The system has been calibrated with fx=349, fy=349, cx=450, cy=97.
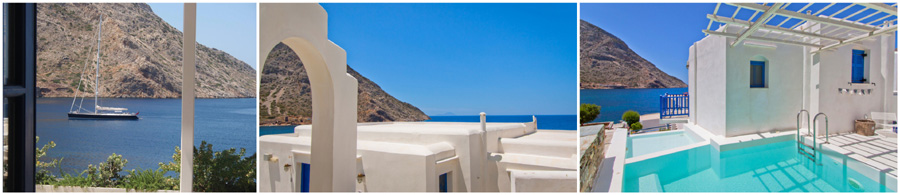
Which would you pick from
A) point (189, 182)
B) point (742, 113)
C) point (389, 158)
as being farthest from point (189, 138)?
point (742, 113)

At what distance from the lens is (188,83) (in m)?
2.00

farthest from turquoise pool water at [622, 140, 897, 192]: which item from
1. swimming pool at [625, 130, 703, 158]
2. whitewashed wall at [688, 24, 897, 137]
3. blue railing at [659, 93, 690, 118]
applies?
blue railing at [659, 93, 690, 118]

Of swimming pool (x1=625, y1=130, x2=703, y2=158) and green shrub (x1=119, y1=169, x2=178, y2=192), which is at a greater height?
swimming pool (x1=625, y1=130, x2=703, y2=158)

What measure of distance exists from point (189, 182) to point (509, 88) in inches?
457

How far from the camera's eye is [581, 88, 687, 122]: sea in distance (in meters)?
9.64

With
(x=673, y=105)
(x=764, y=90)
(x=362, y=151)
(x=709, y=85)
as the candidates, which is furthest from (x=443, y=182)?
(x=764, y=90)

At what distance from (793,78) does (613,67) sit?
495cm

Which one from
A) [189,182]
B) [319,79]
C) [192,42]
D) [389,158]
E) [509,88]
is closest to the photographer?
[192,42]

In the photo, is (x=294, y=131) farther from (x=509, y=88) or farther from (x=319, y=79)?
(x=509, y=88)

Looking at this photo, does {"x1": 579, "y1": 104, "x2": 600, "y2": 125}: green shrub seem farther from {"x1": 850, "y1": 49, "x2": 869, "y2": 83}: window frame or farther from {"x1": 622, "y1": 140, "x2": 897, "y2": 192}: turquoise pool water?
{"x1": 850, "y1": 49, "x2": 869, "y2": 83}: window frame

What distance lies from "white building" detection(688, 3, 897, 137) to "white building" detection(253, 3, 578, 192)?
10.2 feet

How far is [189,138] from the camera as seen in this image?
204 centimetres

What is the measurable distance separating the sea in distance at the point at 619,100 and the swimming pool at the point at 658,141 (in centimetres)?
218

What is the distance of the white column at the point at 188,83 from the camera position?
1970 millimetres
